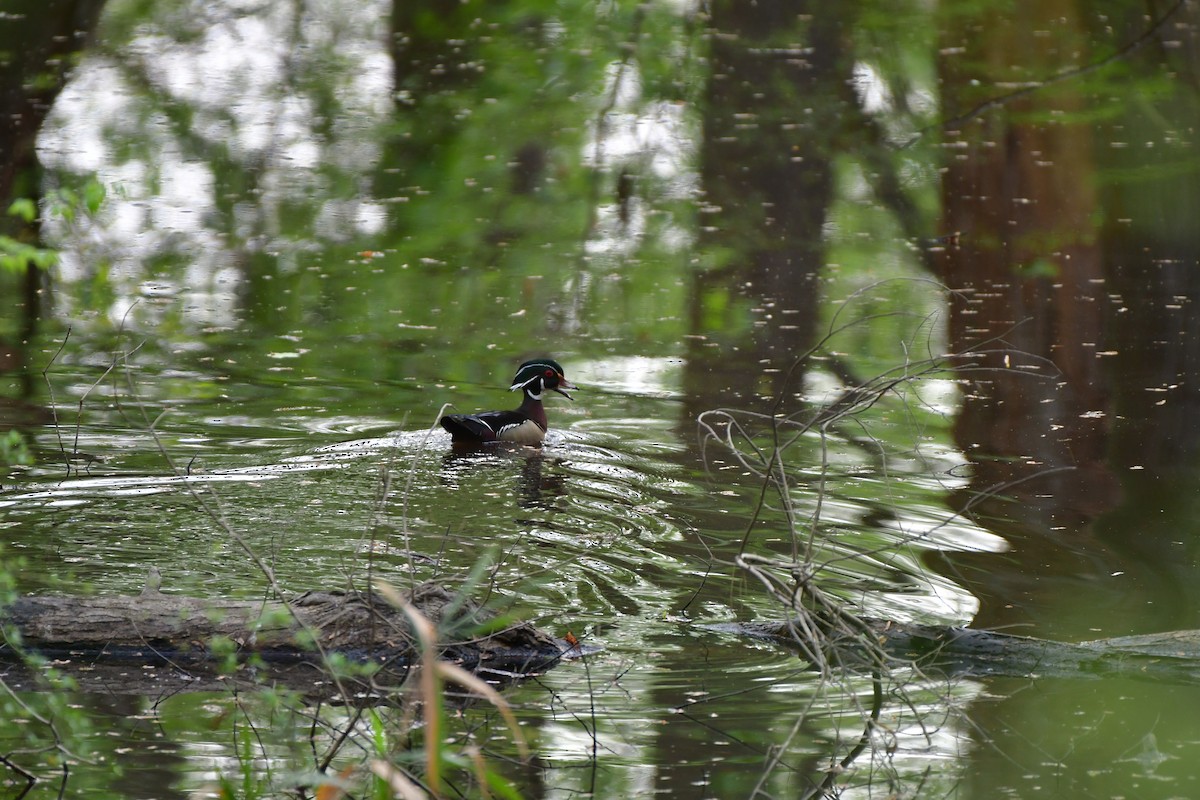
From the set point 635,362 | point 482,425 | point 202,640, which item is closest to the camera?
point 202,640

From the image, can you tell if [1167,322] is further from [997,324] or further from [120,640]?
[120,640]

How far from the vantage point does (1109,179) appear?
1750 centimetres

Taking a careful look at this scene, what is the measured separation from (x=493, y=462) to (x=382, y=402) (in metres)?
1.20

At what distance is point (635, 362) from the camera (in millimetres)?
11969

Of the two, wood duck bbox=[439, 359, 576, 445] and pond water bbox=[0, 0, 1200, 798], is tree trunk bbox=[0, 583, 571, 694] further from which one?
wood duck bbox=[439, 359, 576, 445]

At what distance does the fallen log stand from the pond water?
0.78 feet

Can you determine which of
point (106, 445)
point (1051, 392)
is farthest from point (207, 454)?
point (1051, 392)

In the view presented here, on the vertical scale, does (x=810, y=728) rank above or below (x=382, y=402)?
below

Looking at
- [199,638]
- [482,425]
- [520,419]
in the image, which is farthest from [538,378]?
[199,638]

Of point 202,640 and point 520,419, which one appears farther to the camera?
point 520,419

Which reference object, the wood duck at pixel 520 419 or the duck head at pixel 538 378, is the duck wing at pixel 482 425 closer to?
the wood duck at pixel 520 419

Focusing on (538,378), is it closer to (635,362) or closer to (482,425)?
(482,425)

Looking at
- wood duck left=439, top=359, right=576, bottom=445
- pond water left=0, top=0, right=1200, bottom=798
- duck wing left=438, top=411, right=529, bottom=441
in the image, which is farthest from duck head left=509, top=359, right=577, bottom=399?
duck wing left=438, top=411, right=529, bottom=441

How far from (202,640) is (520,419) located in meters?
4.17
